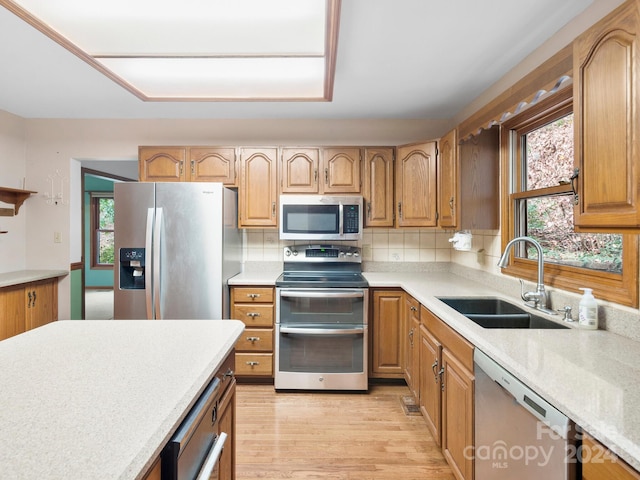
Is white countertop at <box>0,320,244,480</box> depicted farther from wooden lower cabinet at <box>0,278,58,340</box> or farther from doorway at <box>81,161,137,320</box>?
doorway at <box>81,161,137,320</box>

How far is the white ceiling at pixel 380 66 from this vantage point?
1.63 metres

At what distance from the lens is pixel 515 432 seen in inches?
43.8

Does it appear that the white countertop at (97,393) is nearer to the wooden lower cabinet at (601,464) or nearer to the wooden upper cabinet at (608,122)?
the wooden lower cabinet at (601,464)

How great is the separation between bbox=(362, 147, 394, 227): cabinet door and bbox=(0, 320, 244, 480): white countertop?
1914 millimetres

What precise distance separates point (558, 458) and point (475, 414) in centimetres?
53

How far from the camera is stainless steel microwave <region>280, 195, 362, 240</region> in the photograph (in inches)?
115

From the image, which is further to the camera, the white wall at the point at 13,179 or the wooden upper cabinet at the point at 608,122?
the white wall at the point at 13,179

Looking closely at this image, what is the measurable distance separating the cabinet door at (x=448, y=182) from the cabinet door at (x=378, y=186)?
436mm

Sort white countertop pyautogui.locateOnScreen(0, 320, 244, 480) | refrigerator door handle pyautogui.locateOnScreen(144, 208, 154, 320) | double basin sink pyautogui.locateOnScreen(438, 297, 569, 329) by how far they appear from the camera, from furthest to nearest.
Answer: refrigerator door handle pyautogui.locateOnScreen(144, 208, 154, 320), double basin sink pyautogui.locateOnScreen(438, 297, 569, 329), white countertop pyautogui.locateOnScreen(0, 320, 244, 480)

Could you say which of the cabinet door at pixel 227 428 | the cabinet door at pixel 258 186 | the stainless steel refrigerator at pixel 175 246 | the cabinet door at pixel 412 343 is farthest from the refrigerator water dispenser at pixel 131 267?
the cabinet door at pixel 412 343

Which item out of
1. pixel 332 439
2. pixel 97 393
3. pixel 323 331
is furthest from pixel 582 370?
pixel 323 331

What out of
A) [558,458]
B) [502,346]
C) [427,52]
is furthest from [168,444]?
[427,52]

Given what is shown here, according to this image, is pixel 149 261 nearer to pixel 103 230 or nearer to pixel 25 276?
pixel 25 276

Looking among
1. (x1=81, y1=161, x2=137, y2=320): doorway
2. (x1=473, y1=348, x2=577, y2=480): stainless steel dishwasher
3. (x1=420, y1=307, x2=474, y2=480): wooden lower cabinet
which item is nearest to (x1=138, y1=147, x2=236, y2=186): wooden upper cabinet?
(x1=420, y1=307, x2=474, y2=480): wooden lower cabinet
